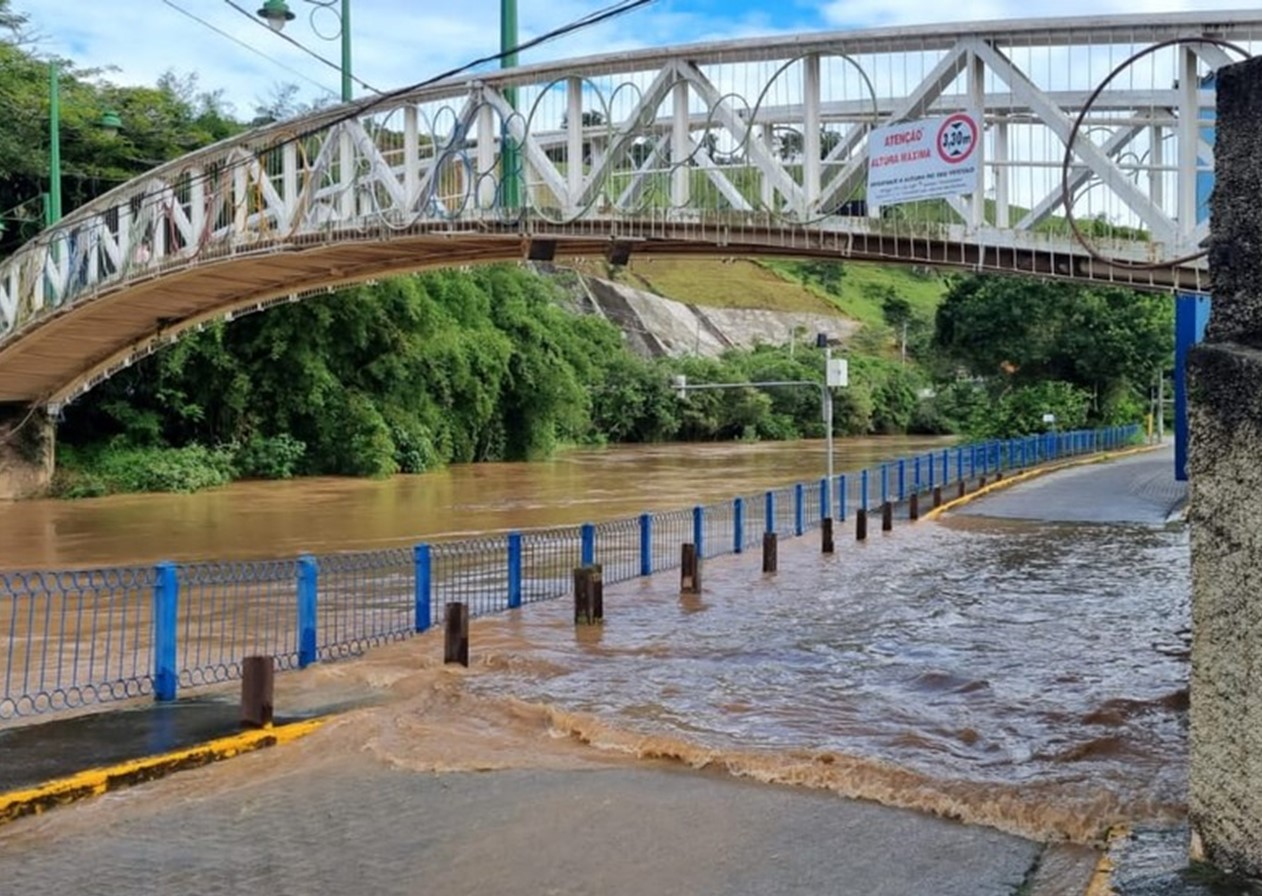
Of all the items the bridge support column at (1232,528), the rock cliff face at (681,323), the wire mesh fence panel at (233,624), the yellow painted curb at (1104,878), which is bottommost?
the wire mesh fence panel at (233,624)

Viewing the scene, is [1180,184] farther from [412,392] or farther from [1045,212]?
[412,392]

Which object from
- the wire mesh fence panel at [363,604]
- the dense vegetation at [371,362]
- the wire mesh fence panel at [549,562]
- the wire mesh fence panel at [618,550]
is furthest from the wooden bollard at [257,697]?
the dense vegetation at [371,362]

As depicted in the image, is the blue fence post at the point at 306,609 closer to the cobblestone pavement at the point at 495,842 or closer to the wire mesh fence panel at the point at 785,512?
the cobblestone pavement at the point at 495,842

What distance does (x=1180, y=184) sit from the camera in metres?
11.2

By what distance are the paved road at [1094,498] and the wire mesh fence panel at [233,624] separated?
15369 mm

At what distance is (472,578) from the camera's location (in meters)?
16.5

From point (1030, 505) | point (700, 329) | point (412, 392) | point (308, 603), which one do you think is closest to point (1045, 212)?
point (308, 603)

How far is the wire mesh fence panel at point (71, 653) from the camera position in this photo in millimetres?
9008

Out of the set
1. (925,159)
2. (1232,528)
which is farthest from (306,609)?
(925,159)

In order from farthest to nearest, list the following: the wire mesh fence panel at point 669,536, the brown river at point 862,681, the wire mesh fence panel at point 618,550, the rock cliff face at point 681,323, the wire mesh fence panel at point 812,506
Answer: the rock cliff face at point 681,323 < the wire mesh fence panel at point 812,506 < the wire mesh fence panel at point 669,536 < the wire mesh fence panel at point 618,550 < the brown river at point 862,681

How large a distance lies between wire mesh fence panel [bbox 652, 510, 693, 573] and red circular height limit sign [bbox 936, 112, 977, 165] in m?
7.24

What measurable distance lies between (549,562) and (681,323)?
85.7 m

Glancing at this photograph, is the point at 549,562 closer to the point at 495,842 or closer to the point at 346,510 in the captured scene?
the point at 495,842

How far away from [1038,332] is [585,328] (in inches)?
894
